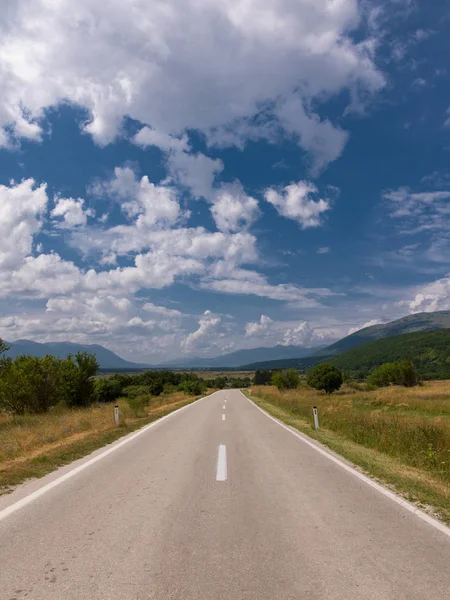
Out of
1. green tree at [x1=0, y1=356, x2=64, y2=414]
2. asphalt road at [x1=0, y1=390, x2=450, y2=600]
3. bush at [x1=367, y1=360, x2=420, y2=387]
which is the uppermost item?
green tree at [x1=0, y1=356, x2=64, y2=414]

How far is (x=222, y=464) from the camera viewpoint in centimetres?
900

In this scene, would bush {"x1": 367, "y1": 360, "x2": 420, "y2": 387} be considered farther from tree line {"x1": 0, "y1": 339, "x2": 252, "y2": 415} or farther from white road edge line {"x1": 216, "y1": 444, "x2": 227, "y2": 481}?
white road edge line {"x1": 216, "y1": 444, "x2": 227, "y2": 481}

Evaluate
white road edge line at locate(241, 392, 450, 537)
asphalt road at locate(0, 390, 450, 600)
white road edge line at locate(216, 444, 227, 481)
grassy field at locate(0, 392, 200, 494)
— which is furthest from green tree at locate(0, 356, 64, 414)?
white road edge line at locate(241, 392, 450, 537)

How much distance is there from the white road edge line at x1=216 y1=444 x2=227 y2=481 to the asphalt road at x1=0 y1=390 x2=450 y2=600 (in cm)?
10

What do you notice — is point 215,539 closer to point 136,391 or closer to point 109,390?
point 136,391

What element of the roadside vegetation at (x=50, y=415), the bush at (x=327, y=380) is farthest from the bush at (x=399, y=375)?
the roadside vegetation at (x=50, y=415)

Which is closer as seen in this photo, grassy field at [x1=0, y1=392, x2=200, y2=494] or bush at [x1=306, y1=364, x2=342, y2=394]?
grassy field at [x1=0, y1=392, x2=200, y2=494]

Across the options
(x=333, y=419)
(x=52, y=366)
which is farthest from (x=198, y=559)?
(x=52, y=366)

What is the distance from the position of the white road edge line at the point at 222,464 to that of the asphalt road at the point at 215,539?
10 cm

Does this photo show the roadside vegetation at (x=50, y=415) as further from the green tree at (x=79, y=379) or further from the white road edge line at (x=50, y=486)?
the white road edge line at (x=50, y=486)

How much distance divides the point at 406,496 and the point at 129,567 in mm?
4683

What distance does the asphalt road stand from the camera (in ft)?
11.5

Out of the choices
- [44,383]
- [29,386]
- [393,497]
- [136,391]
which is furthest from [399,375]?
[393,497]

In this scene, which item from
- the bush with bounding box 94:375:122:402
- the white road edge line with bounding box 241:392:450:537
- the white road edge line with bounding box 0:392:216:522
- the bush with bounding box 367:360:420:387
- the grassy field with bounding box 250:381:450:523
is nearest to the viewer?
the white road edge line with bounding box 241:392:450:537
